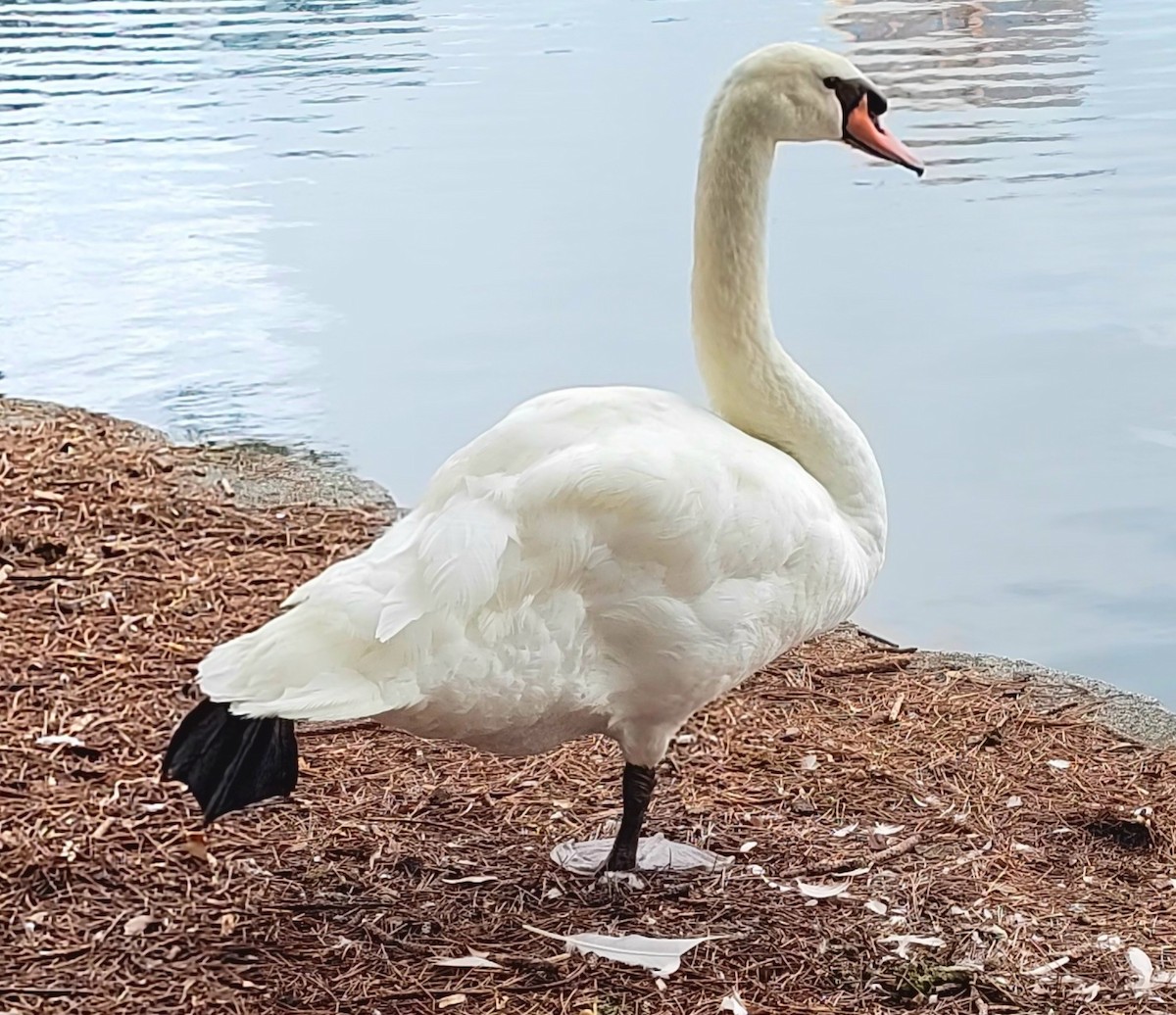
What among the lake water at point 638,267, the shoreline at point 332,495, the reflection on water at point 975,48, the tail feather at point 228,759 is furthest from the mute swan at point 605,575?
the reflection on water at point 975,48

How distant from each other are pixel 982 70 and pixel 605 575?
762 centimetres

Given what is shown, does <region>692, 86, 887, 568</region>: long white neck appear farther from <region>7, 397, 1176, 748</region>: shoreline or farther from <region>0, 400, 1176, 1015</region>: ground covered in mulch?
Result: <region>7, 397, 1176, 748</region>: shoreline

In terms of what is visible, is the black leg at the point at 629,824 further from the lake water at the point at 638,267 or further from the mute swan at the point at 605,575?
the lake water at the point at 638,267

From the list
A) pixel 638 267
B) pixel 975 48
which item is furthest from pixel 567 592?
pixel 975 48

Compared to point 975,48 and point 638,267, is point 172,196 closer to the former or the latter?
point 638,267

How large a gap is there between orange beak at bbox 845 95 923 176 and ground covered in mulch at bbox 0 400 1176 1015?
3.94 feet

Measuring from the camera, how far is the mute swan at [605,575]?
89.0 inches

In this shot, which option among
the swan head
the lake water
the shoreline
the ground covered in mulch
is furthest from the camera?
the lake water

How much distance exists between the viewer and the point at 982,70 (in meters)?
9.22

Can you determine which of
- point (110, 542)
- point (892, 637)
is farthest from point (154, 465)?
point (892, 637)

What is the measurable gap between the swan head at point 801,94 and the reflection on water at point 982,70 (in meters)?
4.53

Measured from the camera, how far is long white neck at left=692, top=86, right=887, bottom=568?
9.15 feet

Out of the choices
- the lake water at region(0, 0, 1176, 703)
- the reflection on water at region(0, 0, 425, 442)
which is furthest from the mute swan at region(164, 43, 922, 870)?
the reflection on water at region(0, 0, 425, 442)

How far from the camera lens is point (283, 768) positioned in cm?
232
